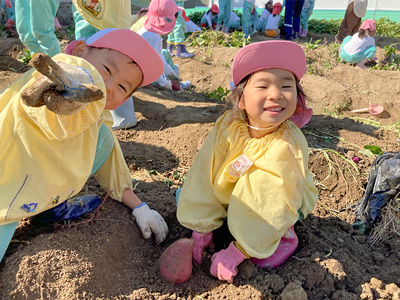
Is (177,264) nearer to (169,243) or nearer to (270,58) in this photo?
(169,243)

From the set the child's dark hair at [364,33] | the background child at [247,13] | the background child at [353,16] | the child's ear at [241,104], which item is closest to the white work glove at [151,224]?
the child's ear at [241,104]

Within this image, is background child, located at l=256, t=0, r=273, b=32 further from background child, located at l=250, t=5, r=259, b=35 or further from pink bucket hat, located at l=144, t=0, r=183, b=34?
pink bucket hat, located at l=144, t=0, r=183, b=34

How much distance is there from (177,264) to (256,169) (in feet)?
1.94

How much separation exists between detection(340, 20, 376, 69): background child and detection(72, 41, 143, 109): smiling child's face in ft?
19.2

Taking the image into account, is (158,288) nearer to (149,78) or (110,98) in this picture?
(110,98)

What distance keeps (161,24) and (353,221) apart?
3323mm

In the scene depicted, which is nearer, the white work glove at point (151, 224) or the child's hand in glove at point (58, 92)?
the child's hand in glove at point (58, 92)

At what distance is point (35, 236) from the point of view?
5.88ft

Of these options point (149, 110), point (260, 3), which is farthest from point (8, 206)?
point (260, 3)

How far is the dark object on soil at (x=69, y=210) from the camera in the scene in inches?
72.1

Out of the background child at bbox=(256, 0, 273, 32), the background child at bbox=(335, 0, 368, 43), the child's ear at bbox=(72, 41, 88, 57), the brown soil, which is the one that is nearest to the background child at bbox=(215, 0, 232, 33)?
the background child at bbox=(256, 0, 273, 32)

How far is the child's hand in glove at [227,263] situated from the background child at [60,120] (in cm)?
76

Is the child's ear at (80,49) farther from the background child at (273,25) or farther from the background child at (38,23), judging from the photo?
the background child at (273,25)

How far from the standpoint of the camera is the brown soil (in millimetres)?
1589
